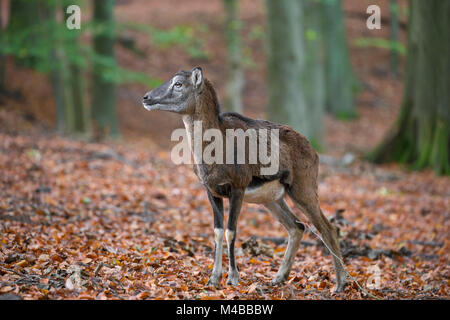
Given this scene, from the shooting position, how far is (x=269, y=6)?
16.7m

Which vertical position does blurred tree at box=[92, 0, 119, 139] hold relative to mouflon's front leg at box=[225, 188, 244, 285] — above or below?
above

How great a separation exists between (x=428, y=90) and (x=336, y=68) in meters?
14.5

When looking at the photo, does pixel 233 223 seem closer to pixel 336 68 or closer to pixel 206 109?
pixel 206 109

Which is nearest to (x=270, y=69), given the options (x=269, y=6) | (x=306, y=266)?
(x=269, y=6)

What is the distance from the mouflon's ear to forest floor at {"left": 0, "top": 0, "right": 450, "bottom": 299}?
6.95 feet

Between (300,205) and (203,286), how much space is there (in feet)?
4.77

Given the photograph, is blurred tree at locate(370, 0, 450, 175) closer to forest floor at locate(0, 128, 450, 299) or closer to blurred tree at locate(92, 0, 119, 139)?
forest floor at locate(0, 128, 450, 299)

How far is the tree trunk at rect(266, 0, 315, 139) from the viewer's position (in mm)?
16422

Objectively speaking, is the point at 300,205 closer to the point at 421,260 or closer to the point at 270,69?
the point at 421,260

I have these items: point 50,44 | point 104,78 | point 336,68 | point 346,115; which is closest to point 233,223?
point 50,44

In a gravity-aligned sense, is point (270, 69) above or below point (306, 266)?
above

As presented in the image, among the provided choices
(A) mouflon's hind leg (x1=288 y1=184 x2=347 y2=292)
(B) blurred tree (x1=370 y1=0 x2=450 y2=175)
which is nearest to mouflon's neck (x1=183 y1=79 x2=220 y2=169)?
(A) mouflon's hind leg (x1=288 y1=184 x2=347 y2=292)

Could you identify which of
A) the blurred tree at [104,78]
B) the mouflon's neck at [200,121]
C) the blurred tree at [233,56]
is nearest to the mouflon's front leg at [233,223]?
the mouflon's neck at [200,121]

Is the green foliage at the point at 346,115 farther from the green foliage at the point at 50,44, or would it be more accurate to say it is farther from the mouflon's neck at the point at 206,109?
the mouflon's neck at the point at 206,109
